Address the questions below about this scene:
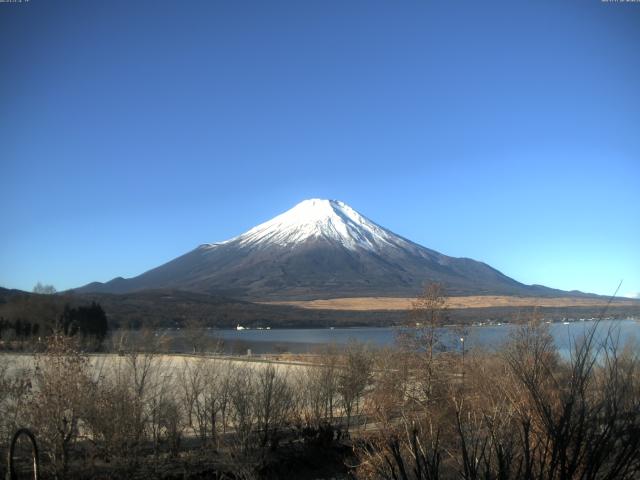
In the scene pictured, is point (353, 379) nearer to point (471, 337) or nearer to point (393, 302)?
point (471, 337)

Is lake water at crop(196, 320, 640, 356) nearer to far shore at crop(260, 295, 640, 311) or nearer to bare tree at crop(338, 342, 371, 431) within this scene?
bare tree at crop(338, 342, 371, 431)

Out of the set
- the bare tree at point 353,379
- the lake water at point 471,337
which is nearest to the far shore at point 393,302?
the lake water at point 471,337

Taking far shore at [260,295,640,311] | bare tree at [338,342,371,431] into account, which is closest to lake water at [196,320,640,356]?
bare tree at [338,342,371,431]

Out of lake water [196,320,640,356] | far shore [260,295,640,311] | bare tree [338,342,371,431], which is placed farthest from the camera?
far shore [260,295,640,311]

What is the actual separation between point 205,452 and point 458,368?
384 inches

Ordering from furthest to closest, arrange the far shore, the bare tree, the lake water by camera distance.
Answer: the far shore → the bare tree → the lake water

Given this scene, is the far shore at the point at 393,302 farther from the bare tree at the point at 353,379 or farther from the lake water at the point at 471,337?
the bare tree at the point at 353,379

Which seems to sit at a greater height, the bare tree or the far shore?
the far shore

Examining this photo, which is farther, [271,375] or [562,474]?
[271,375]

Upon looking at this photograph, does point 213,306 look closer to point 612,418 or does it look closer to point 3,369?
point 3,369

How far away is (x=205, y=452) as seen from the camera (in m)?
17.0

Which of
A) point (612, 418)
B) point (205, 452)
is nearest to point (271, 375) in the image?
point (205, 452)

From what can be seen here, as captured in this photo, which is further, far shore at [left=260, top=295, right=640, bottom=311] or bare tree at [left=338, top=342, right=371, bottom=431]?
far shore at [left=260, top=295, right=640, bottom=311]

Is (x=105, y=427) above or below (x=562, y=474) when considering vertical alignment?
below
